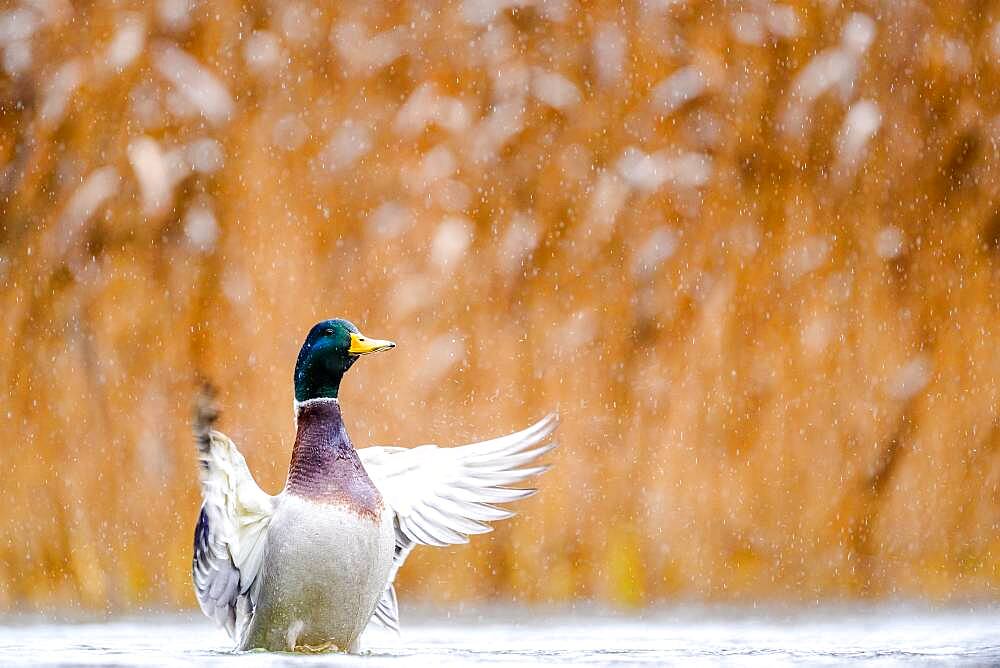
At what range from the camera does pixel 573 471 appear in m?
2.77

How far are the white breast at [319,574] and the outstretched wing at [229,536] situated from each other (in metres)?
0.02

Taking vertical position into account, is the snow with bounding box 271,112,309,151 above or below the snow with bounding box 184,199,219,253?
above

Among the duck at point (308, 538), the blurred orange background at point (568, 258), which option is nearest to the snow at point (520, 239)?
the blurred orange background at point (568, 258)

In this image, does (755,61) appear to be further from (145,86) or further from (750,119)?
(145,86)

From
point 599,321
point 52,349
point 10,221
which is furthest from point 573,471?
point 10,221

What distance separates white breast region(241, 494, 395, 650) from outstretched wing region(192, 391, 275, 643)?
21 mm

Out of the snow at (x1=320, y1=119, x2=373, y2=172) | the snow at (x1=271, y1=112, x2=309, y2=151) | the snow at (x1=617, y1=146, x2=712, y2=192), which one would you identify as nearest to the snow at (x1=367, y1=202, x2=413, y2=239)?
the snow at (x1=320, y1=119, x2=373, y2=172)

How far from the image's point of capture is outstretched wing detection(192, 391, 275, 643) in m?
1.37

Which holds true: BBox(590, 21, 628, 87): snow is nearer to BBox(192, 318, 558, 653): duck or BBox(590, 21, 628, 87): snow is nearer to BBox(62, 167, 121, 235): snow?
BBox(62, 167, 121, 235): snow

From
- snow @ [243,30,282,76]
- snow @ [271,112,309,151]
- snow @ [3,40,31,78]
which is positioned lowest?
snow @ [271,112,309,151]

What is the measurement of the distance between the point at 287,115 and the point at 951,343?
157 cm

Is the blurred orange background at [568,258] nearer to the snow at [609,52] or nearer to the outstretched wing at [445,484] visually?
the snow at [609,52]

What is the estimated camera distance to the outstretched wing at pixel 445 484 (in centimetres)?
162

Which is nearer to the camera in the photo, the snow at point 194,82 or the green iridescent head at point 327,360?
the green iridescent head at point 327,360
